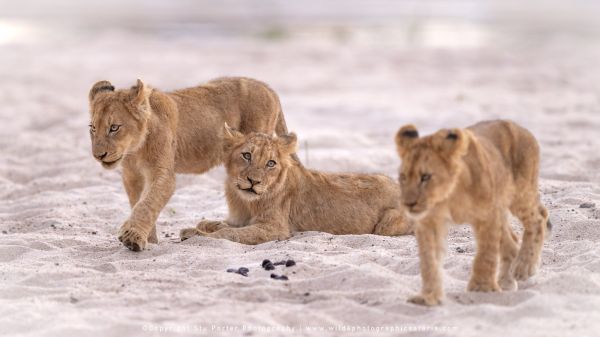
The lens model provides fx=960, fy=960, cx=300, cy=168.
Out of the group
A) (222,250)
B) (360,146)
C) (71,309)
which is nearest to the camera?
(71,309)

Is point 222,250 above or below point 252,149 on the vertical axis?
below

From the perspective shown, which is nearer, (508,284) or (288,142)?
(508,284)

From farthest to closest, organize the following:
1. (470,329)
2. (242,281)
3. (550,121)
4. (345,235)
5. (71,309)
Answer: (550,121), (345,235), (242,281), (71,309), (470,329)

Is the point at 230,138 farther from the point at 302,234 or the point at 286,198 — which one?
the point at 302,234

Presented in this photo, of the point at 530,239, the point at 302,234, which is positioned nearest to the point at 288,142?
the point at 302,234

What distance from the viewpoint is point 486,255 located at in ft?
19.4

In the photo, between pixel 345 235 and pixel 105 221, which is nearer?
pixel 345 235

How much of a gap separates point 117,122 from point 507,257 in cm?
312

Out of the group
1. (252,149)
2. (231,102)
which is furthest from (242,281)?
(231,102)

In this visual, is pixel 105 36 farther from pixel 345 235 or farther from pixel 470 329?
pixel 470 329

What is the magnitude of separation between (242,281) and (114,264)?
114cm

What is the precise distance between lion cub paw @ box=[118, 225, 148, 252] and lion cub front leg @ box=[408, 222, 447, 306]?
2.53 meters

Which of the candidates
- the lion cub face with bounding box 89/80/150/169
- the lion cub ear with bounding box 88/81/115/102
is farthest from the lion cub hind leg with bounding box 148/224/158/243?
the lion cub ear with bounding box 88/81/115/102

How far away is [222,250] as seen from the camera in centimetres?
755
